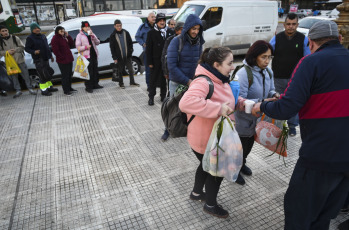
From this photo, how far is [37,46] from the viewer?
20.0 feet

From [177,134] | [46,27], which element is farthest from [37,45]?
[46,27]

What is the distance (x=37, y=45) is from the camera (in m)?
6.07

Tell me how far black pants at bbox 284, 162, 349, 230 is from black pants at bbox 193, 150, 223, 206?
66cm

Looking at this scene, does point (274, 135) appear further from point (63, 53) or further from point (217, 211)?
point (63, 53)

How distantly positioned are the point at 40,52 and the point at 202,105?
5461 mm

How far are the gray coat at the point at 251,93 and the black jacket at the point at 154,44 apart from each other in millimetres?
2925

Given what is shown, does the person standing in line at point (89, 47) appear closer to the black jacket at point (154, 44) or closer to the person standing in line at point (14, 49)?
the person standing in line at point (14, 49)

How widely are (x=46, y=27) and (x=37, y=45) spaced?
1618cm

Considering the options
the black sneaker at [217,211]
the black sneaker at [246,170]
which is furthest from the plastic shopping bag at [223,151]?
the black sneaker at [246,170]

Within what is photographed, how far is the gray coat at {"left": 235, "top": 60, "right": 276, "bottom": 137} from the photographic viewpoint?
8.90 ft

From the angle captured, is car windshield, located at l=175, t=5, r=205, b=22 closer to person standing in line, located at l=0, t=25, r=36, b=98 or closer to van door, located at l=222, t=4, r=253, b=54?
van door, located at l=222, t=4, r=253, b=54

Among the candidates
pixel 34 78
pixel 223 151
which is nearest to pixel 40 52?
pixel 34 78

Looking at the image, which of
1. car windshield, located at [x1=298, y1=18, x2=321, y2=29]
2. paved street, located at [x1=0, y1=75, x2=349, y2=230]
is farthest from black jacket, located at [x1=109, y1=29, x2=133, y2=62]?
car windshield, located at [x1=298, y1=18, x2=321, y2=29]

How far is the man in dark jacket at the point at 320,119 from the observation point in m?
1.68
